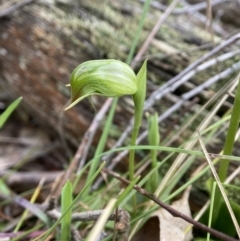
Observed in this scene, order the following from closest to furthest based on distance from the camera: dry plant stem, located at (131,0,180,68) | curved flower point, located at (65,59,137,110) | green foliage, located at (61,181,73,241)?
curved flower point, located at (65,59,137,110)
green foliage, located at (61,181,73,241)
dry plant stem, located at (131,0,180,68)

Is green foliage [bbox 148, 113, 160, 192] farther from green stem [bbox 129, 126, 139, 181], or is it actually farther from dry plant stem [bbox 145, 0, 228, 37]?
dry plant stem [bbox 145, 0, 228, 37]

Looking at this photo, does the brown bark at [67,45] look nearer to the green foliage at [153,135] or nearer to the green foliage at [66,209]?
the green foliage at [153,135]


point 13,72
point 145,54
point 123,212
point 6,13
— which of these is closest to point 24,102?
point 13,72

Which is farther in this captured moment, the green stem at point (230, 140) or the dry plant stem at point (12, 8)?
the dry plant stem at point (12, 8)

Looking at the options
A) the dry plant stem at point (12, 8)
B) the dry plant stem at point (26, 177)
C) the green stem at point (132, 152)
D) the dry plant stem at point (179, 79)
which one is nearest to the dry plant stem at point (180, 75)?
the dry plant stem at point (179, 79)

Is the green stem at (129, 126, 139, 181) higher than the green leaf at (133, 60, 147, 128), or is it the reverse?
the green leaf at (133, 60, 147, 128)

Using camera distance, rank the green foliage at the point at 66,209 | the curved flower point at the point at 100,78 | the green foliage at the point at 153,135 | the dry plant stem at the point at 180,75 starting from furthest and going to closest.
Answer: the dry plant stem at the point at 180,75 → the green foliage at the point at 153,135 → the green foliage at the point at 66,209 → the curved flower point at the point at 100,78

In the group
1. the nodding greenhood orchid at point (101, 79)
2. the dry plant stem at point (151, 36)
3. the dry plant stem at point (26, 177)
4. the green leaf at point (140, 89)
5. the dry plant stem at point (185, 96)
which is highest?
the nodding greenhood orchid at point (101, 79)

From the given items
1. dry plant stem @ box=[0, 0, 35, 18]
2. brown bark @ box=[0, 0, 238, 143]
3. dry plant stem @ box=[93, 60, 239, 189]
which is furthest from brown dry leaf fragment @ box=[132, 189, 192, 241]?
dry plant stem @ box=[0, 0, 35, 18]

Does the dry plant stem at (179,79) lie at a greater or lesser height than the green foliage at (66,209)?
greater

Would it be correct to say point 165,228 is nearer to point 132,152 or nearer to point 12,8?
point 132,152
